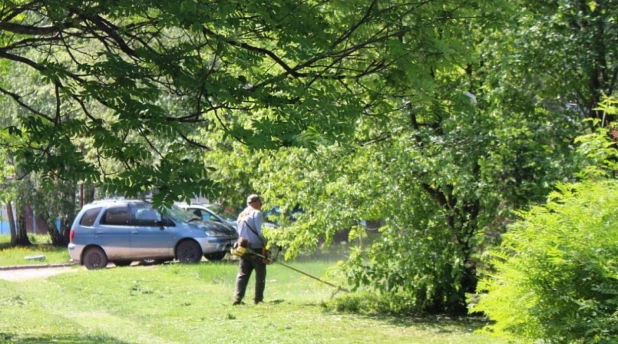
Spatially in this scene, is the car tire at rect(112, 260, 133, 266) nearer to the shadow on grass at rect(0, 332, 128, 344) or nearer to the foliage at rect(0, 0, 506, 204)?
the shadow on grass at rect(0, 332, 128, 344)

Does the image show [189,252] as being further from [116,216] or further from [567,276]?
[567,276]

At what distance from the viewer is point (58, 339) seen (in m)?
11.2

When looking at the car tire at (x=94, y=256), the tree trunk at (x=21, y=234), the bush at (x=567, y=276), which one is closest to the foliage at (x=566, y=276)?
the bush at (x=567, y=276)

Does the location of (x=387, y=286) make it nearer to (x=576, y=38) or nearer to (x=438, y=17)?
(x=576, y=38)

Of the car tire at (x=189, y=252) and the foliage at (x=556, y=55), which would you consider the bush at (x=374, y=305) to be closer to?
the foliage at (x=556, y=55)

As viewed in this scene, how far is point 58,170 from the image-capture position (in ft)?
22.0

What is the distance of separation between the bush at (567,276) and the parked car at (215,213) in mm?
18634

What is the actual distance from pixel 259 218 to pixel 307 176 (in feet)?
5.73

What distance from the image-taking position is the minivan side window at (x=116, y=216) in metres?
23.8

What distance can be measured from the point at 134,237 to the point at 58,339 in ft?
40.8

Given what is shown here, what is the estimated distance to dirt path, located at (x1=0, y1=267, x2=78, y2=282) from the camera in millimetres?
22784

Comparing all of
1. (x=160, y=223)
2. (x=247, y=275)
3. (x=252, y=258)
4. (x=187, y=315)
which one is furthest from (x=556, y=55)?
(x=160, y=223)

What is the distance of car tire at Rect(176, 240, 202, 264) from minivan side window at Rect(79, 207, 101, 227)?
2.42m

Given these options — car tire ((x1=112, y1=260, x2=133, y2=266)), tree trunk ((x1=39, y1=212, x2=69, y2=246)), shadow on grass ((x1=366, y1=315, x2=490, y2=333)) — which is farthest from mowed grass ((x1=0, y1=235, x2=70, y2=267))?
shadow on grass ((x1=366, y1=315, x2=490, y2=333))
